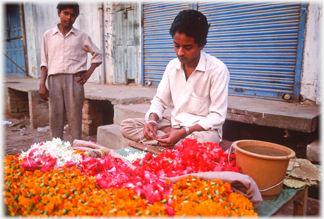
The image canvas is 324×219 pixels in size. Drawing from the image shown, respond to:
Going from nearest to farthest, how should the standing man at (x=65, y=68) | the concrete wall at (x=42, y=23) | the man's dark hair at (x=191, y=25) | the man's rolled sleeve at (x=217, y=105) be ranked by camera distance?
the man's dark hair at (x=191, y=25), the man's rolled sleeve at (x=217, y=105), the standing man at (x=65, y=68), the concrete wall at (x=42, y=23)

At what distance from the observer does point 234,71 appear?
16.8 feet

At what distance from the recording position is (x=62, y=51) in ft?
10.9

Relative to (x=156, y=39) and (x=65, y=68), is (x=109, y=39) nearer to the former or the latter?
(x=156, y=39)

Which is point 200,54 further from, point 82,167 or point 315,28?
point 315,28

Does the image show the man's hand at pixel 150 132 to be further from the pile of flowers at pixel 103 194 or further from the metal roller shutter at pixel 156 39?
the metal roller shutter at pixel 156 39

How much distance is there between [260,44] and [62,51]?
361 cm

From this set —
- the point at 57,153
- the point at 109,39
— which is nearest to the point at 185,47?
the point at 57,153

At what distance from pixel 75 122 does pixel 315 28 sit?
411cm

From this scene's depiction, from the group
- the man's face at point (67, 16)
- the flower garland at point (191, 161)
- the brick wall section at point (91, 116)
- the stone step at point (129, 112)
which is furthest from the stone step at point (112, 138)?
the flower garland at point (191, 161)

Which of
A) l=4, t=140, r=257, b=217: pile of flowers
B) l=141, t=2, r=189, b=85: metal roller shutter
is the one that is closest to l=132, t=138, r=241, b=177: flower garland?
l=4, t=140, r=257, b=217: pile of flowers

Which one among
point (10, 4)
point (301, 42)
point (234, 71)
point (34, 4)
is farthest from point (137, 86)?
point (10, 4)

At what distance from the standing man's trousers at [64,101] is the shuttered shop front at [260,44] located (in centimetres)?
328

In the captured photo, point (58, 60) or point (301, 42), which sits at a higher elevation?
point (301, 42)

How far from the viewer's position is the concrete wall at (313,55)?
153 inches
